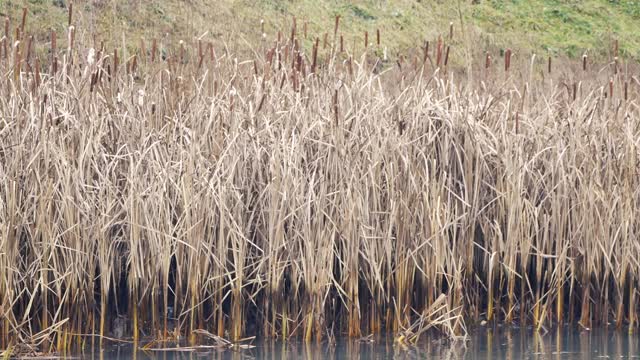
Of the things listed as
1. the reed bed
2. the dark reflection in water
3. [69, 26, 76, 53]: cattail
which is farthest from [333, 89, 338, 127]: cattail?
[69, 26, 76, 53]: cattail

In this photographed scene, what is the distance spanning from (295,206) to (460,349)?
1364mm

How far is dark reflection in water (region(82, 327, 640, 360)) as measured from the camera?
6160mm

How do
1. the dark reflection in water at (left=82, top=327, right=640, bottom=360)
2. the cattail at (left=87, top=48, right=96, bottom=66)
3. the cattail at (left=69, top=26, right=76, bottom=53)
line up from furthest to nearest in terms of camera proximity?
the cattail at (left=69, top=26, right=76, bottom=53) < the cattail at (left=87, top=48, right=96, bottom=66) < the dark reflection in water at (left=82, top=327, right=640, bottom=360)

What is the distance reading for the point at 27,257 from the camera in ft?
20.4

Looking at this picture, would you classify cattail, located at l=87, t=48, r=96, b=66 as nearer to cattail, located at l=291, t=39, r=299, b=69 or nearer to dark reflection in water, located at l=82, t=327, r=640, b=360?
cattail, located at l=291, t=39, r=299, b=69

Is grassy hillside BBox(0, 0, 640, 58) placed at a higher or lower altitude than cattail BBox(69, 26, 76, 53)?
higher

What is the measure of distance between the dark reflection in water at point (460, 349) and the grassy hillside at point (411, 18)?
40.1 ft

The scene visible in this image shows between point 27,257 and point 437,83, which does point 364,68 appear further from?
point 27,257

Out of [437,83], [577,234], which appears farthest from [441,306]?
[437,83]

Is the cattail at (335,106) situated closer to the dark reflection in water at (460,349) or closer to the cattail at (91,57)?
the dark reflection in water at (460,349)

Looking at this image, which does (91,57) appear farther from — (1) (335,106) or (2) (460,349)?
(2) (460,349)

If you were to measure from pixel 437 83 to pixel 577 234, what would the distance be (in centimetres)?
146

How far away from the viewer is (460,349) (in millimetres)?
6461

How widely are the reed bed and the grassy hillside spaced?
37.2 ft
